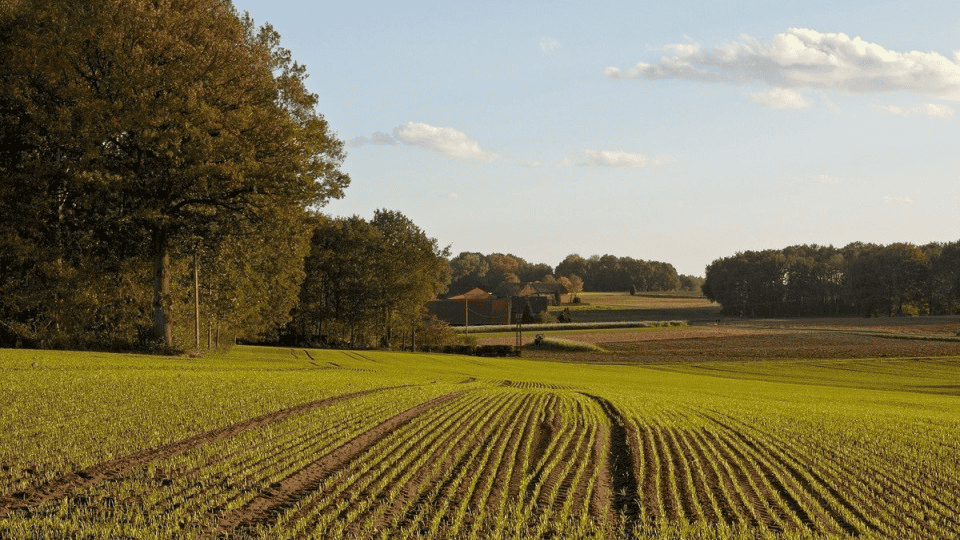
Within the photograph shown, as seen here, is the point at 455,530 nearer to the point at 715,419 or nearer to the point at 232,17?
the point at 715,419

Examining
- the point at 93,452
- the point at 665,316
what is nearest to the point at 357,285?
the point at 93,452

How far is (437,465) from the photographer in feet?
39.2

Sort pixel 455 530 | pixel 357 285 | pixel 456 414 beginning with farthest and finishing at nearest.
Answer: pixel 357 285 → pixel 456 414 → pixel 455 530

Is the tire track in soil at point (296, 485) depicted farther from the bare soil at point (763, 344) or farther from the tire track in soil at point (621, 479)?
the bare soil at point (763, 344)

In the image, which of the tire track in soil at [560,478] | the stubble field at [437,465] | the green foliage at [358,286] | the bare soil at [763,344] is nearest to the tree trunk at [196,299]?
the stubble field at [437,465]

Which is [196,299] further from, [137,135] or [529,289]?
[529,289]

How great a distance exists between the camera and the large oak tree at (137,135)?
1208 inches

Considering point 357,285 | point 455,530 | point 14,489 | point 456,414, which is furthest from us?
point 357,285

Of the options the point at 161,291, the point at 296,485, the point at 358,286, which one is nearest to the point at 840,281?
the point at 358,286

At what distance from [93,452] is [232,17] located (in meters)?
28.6

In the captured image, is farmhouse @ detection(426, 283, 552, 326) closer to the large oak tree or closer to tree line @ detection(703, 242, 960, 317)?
tree line @ detection(703, 242, 960, 317)

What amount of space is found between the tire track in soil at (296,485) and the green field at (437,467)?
42mm

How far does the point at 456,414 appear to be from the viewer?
1753cm

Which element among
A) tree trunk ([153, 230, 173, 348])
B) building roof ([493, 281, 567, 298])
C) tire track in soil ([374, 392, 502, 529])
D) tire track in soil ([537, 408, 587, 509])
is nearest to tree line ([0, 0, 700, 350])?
tree trunk ([153, 230, 173, 348])
